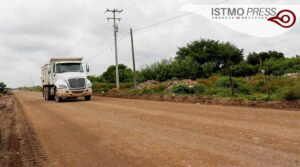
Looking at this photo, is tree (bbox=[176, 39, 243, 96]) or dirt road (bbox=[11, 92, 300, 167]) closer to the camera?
dirt road (bbox=[11, 92, 300, 167])

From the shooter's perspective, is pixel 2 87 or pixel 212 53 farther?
pixel 2 87

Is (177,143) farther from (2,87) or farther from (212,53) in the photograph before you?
(2,87)

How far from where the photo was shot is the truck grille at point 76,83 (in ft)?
61.4

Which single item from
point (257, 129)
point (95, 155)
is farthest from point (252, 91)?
point (95, 155)

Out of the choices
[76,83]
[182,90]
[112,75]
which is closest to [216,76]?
[182,90]

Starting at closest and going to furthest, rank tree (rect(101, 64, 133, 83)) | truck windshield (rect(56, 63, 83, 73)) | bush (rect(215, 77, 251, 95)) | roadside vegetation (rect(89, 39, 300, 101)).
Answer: roadside vegetation (rect(89, 39, 300, 101)), bush (rect(215, 77, 251, 95)), truck windshield (rect(56, 63, 83, 73)), tree (rect(101, 64, 133, 83))

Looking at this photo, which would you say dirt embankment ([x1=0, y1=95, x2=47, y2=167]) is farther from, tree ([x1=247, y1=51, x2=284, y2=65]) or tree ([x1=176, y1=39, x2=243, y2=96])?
tree ([x1=247, y1=51, x2=284, y2=65])

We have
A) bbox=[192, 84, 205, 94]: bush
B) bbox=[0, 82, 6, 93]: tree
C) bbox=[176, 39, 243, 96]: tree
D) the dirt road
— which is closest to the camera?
the dirt road

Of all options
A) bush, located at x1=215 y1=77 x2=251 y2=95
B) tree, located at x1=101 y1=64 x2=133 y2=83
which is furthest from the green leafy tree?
bush, located at x1=215 y1=77 x2=251 y2=95

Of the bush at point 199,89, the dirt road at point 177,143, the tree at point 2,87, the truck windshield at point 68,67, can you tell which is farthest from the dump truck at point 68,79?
the tree at point 2,87

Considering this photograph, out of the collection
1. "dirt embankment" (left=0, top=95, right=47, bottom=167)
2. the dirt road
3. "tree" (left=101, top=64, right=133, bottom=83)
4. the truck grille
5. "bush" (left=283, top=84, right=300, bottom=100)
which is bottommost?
"dirt embankment" (left=0, top=95, right=47, bottom=167)

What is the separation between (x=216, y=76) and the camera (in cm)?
2911

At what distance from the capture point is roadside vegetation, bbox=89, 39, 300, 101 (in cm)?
1528

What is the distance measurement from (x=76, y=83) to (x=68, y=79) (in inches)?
24.8
